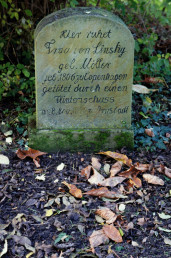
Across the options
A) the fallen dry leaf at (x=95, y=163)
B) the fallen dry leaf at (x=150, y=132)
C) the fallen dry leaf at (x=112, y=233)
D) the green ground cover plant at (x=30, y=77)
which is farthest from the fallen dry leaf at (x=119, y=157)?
the fallen dry leaf at (x=112, y=233)

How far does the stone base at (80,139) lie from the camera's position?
3736mm

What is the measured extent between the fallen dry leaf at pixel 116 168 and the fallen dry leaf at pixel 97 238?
2.39 feet

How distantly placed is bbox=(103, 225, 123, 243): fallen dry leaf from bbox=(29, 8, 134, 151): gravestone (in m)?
1.14

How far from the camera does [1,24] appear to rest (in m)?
4.83

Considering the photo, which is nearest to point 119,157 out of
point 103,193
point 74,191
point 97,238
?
point 103,193

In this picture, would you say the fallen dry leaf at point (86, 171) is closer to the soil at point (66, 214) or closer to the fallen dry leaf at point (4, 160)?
the soil at point (66, 214)

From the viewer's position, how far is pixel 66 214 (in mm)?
2953

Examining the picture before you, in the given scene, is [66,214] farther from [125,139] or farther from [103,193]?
[125,139]

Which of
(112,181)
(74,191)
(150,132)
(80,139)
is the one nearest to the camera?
(74,191)

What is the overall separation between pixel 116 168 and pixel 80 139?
1.69 ft

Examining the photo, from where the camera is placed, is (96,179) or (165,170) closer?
(96,179)

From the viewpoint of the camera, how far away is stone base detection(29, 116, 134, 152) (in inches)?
147

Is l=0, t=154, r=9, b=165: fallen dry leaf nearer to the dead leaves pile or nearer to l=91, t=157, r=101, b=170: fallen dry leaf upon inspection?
the dead leaves pile

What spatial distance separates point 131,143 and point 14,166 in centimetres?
120
